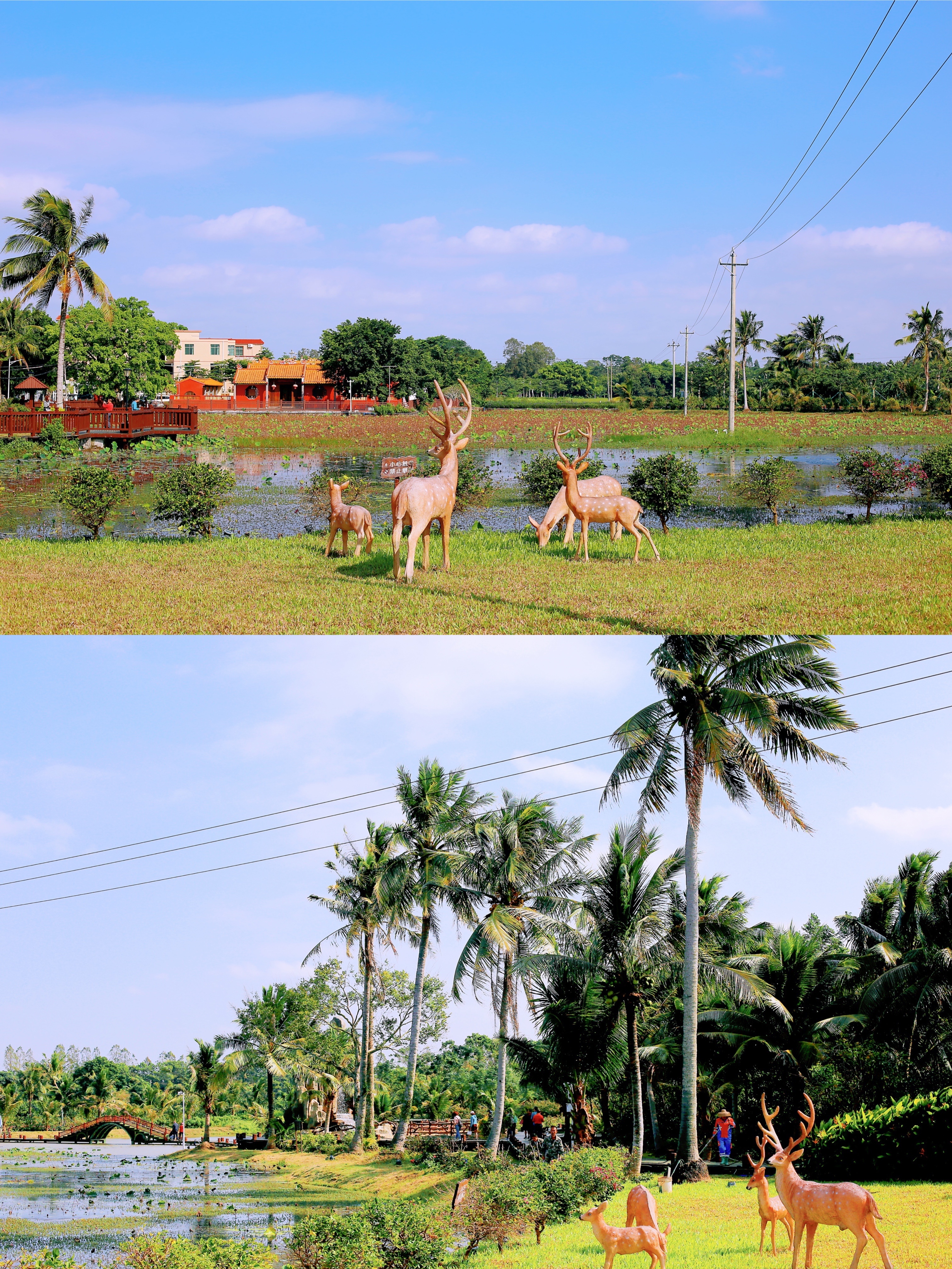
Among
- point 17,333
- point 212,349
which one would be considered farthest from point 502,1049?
point 212,349

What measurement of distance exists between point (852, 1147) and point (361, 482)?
47.7 feet

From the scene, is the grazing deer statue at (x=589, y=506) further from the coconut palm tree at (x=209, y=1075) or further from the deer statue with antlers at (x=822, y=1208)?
the coconut palm tree at (x=209, y=1075)

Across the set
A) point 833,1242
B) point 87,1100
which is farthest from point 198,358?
point 833,1242

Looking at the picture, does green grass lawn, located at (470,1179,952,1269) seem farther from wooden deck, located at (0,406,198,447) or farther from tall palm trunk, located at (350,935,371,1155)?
wooden deck, located at (0,406,198,447)

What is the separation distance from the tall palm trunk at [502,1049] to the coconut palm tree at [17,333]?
46.0m

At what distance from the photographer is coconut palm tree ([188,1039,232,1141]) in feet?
122

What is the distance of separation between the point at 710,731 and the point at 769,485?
5.63 meters

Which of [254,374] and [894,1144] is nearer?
[894,1144]

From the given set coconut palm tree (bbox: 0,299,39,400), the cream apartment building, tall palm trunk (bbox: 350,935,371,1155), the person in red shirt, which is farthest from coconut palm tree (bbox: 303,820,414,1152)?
the cream apartment building

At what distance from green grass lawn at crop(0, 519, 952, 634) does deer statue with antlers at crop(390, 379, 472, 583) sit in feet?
1.46

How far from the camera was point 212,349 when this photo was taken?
337ft

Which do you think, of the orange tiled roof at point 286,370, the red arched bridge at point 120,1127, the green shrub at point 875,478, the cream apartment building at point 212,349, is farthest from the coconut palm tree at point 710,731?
the cream apartment building at point 212,349

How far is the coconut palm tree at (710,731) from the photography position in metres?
17.3

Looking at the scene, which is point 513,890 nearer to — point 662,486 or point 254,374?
point 662,486
